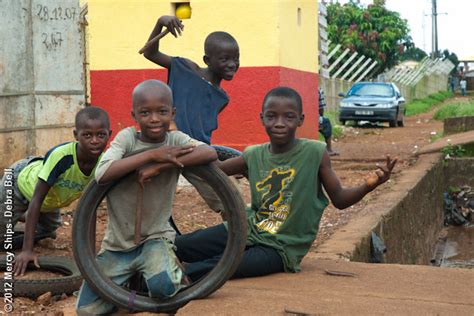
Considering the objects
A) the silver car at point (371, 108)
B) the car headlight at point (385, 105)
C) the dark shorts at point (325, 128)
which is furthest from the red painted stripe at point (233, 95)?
the car headlight at point (385, 105)

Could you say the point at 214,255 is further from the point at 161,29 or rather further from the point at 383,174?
the point at 161,29

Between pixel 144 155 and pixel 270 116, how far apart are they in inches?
41.5

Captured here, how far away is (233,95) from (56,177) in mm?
7421

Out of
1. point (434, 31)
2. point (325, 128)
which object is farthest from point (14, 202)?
point (434, 31)

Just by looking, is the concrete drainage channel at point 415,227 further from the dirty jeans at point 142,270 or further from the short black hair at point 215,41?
the dirty jeans at point 142,270

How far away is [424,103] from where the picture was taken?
44.1m

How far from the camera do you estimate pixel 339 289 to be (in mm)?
4195

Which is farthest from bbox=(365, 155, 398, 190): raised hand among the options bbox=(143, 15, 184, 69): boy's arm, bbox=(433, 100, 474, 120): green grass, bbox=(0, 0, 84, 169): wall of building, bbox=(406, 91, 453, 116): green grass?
bbox=(406, 91, 453, 116): green grass

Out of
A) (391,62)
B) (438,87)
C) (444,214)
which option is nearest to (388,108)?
(444,214)

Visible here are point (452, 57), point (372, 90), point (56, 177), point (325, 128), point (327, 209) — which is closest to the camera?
point (56, 177)

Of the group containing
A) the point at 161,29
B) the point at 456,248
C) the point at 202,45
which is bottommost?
the point at 456,248

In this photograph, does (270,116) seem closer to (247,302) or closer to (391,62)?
(247,302)

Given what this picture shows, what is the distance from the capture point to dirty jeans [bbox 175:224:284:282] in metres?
4.38

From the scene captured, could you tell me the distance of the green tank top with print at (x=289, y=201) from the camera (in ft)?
14.9
